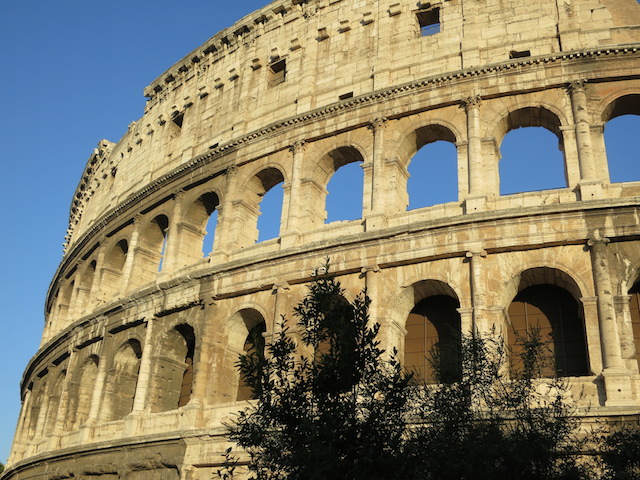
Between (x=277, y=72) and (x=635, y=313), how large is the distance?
12.4 metres

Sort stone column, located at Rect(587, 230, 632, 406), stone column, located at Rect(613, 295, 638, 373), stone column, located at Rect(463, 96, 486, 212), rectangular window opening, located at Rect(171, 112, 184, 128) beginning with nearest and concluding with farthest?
stone column, located at Rect(587, 230, 632, 406) < stone column, located at Rect(613, 295, 638, 373) < stone column, located at Rect(463, 96, 486, 212) < rectangular window opening, located at Rect(171, 112, 184, 128)

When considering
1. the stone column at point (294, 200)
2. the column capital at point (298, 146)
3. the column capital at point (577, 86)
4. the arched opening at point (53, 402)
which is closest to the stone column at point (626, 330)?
the column capital at point (577, 86)

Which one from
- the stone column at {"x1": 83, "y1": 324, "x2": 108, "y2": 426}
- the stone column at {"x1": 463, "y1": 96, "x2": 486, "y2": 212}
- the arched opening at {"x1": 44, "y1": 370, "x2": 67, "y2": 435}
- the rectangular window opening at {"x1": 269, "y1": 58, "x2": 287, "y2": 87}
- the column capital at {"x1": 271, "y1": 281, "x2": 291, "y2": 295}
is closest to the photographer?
the stone column at {"x1": 463, "y1": 96, "x2": 486, "y2": 212}

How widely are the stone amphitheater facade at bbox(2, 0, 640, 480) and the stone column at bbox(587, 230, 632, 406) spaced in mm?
35

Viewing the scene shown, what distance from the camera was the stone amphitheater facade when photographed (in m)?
14.3

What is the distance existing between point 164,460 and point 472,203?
9.06 m

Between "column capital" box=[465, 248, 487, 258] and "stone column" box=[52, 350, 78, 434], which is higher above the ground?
"column capital" box=[465, 248, 487, 258]

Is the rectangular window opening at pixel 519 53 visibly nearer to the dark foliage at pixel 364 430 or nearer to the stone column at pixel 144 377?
the dark foliage at pixel 364 430

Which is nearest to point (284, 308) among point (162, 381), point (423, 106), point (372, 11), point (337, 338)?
point (162, 381)

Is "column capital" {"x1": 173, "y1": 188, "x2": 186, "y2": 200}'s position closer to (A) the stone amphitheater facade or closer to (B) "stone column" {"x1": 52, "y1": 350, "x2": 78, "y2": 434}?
(A) the stone amphitheater facade

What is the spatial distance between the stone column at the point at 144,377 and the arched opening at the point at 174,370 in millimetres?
178

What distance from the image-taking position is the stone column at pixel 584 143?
14.6 metres

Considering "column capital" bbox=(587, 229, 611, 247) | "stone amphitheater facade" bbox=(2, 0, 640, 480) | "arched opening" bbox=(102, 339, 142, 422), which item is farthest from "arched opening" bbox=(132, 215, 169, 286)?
"column capital" bbox=(587, 229, 611, 247)

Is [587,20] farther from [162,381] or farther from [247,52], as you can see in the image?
[162,381]
